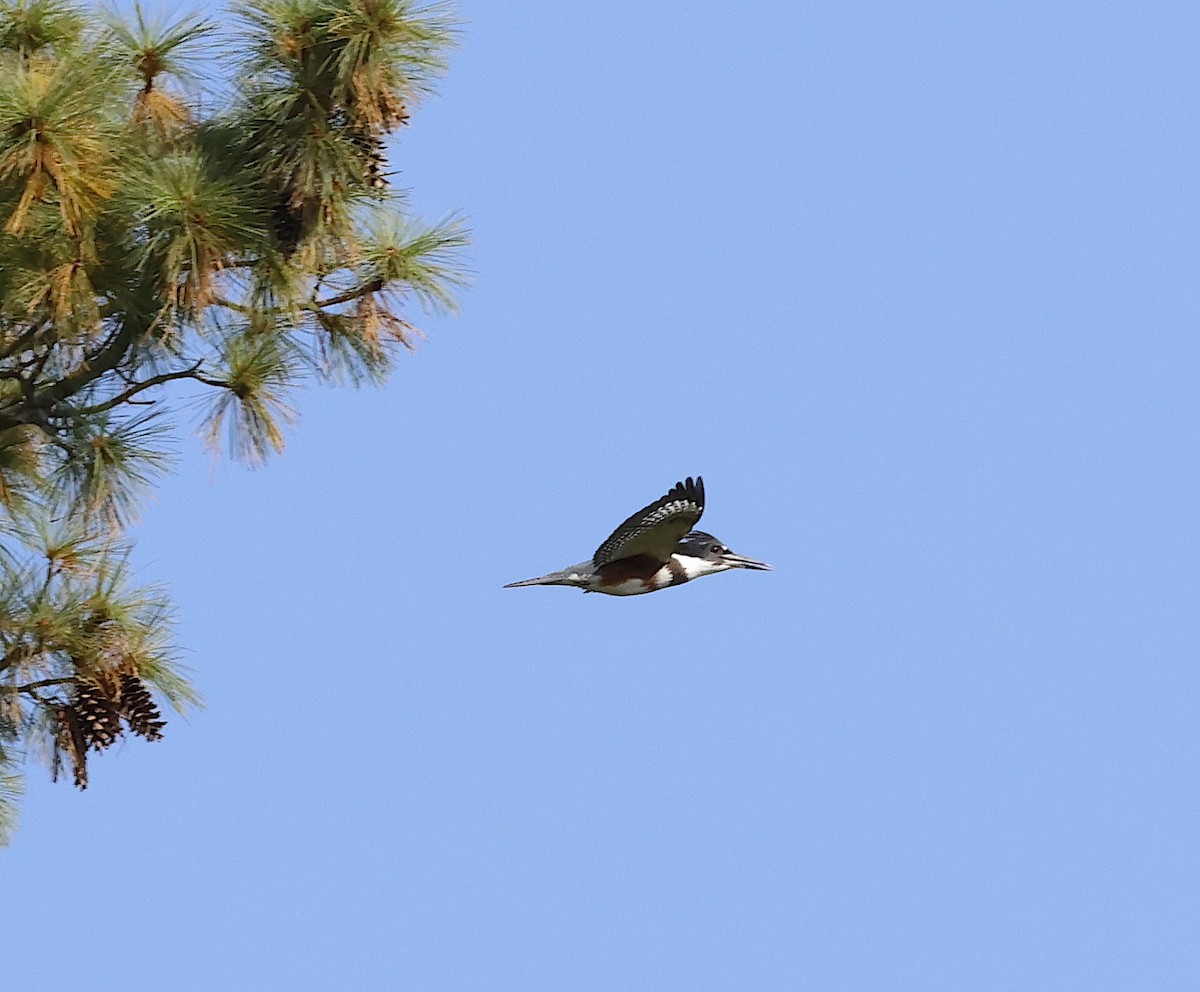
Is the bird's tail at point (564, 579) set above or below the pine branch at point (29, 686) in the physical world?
above

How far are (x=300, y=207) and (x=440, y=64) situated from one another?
526 mm

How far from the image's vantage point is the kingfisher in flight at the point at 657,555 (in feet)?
23.1

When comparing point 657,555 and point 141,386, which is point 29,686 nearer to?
point 141,386

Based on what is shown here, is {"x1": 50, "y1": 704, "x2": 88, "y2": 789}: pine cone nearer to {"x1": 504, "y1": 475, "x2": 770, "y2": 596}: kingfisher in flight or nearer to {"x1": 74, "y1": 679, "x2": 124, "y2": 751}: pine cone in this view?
{"x1": 74, "y1": 679, "x2": 124, "y2": 751}: pine cone

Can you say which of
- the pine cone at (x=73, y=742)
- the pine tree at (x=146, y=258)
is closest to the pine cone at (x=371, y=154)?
the pine tree at (x=146, y=258)

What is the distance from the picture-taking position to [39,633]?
5.99 metres

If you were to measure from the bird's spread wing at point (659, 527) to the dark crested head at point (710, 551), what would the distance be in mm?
A: 256

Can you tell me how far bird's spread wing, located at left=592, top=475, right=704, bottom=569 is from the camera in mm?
7000

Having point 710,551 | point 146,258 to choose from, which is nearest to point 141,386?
point 146,258

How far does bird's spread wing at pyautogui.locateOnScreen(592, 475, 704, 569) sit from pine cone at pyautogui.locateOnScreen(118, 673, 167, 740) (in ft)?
5.56

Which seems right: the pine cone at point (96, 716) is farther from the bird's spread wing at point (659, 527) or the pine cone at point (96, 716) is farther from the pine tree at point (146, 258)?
the bird's spread wing at point (659, 527)

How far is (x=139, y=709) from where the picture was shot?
6137 mm

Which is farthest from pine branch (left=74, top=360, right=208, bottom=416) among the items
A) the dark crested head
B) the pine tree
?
the dark crested head

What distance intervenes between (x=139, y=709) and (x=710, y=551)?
2334 millimetres
